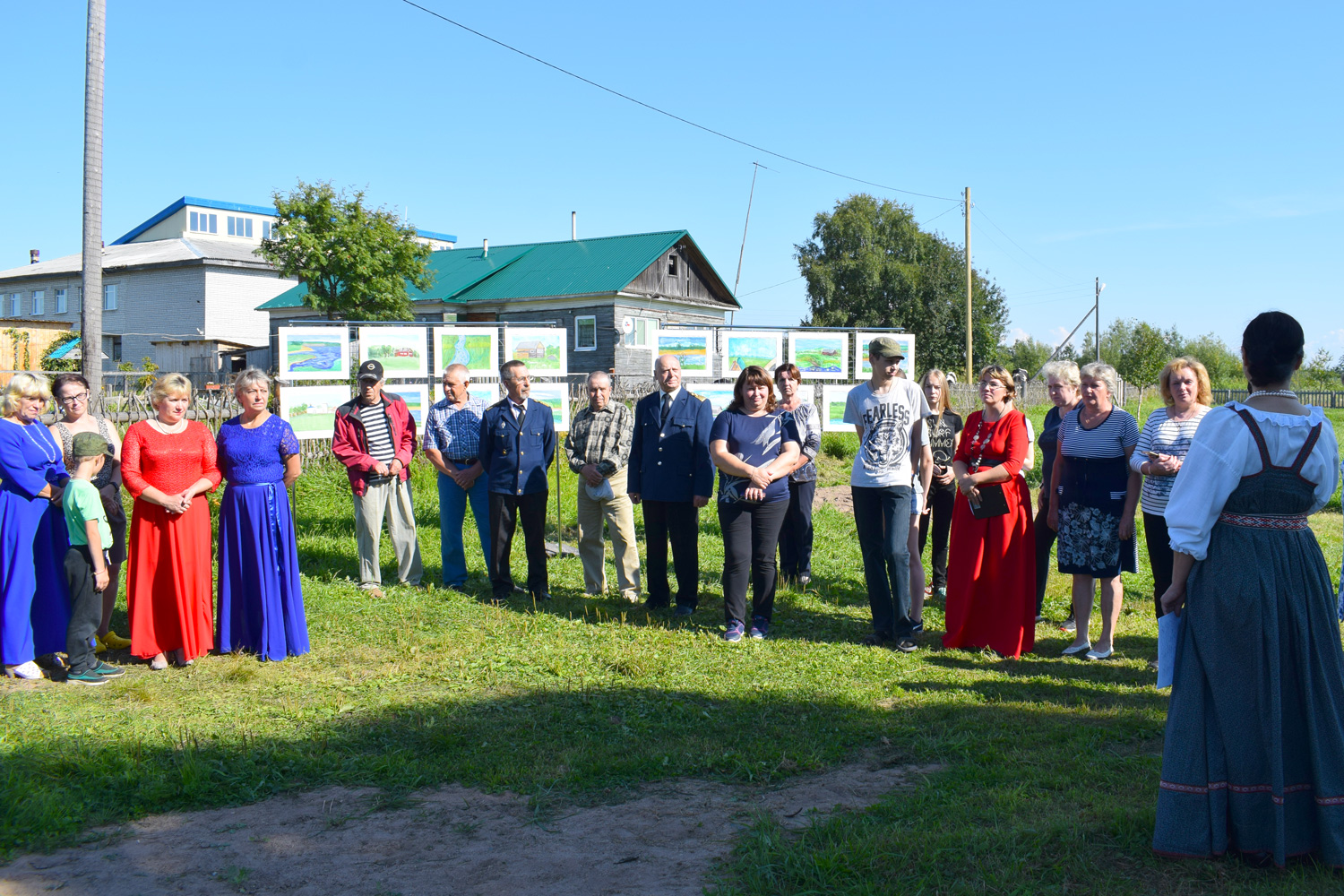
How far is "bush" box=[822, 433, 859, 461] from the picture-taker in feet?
51.5

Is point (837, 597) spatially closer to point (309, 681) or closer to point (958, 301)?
point (309, 681)

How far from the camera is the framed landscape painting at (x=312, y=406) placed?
8.88 metres

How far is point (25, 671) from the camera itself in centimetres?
553

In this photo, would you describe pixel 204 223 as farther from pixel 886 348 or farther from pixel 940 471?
pixel 886 348

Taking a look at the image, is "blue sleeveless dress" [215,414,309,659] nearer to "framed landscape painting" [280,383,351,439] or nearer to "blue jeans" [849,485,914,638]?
A: "framed landscape painting" [280,383,351,439]

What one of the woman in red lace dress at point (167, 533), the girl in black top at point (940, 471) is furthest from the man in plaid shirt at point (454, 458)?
the girl in black top at point (940, 471)

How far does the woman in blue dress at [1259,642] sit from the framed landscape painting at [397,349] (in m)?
7.86

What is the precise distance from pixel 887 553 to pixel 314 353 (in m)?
5.76

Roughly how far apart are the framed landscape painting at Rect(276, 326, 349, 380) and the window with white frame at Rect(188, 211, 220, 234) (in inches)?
1756

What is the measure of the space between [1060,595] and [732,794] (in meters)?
4.85

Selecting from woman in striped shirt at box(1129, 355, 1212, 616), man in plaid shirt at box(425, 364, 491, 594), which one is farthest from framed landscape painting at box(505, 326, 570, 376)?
woman in striped shirt at box(1129, 355, 1212, 616)

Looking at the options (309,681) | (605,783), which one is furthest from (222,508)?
(605,783)

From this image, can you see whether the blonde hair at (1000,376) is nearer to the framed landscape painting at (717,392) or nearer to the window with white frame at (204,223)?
the framed landscape painting at (717,392)

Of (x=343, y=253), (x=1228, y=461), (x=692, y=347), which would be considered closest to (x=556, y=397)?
(x=692, y=347)
